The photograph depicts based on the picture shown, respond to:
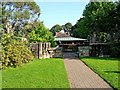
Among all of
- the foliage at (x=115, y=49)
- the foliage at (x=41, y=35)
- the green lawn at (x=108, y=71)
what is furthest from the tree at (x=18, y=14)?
the green lawn at (x=108, y=71)

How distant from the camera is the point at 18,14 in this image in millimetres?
47656

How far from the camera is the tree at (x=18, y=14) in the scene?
154 feet

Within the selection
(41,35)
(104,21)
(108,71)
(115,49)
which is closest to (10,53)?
(108,71)

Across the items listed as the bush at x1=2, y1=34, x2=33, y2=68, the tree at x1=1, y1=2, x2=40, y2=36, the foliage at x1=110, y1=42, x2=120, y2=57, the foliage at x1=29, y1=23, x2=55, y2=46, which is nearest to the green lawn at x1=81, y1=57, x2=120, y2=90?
the bush at x1=2, y1=34, x2=33, y2=68

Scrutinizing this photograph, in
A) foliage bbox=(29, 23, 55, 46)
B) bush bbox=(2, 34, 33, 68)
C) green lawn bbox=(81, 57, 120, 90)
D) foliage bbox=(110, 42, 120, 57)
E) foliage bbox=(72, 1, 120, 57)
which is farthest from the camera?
foliage bbox=(29, 23, 55, 46)

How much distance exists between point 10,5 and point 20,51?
92.1 ft

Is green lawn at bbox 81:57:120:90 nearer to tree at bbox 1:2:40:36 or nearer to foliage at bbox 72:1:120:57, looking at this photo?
foliage at bbox 72:1:120:57

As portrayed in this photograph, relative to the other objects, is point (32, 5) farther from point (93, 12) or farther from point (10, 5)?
point (93, 12)

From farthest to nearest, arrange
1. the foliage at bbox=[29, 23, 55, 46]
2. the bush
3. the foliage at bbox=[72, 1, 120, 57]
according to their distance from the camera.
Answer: the foliage at bbox=[29, 23, 55, 46] < the foliage at bbox=[72, 1, 120, 57] < the bush

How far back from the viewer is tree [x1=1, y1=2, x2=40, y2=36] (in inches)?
1850

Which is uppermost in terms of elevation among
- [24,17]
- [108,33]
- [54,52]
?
[24,17]

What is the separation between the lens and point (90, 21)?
41781mm

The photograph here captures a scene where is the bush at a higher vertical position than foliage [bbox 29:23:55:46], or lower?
lower

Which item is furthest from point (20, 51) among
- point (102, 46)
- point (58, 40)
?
point (58, 40)
